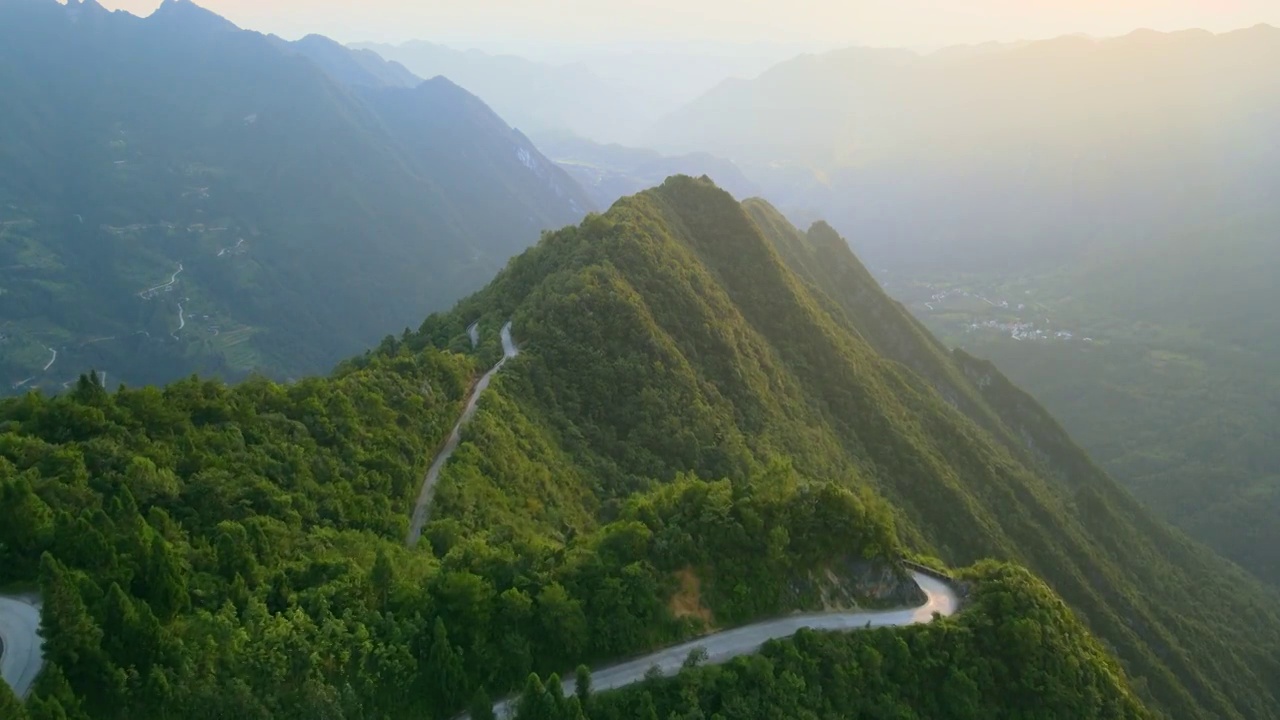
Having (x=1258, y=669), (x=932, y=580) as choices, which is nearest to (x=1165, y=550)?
(x=1258, y=669)

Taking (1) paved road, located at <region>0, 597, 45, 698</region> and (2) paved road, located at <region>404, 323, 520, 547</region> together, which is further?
(2) paved road, located at <region>404, 323, 520, 547</region>

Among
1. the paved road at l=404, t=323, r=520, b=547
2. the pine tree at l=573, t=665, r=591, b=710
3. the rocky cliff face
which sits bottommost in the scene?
the rocky cliff face

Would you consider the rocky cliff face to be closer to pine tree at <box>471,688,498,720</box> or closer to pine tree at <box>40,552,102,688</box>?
pine tree at <box>471,688,498,720</box>

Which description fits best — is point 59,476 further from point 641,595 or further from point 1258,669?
point 1258,669

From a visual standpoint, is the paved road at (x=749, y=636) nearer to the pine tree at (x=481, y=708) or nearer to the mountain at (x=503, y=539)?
the mountain at (x=503, y=539)

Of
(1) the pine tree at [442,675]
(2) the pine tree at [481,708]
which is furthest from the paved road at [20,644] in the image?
(2) the pine tree at [481,708]

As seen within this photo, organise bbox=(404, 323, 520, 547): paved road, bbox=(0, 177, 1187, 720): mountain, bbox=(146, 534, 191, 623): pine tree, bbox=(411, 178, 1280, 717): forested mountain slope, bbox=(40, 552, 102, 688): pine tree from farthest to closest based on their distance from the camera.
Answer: bbox=(411, 178, 1280, 717): forested mountain slope → bbox=(404, 323, 520, 547): paved road → bbox=(0, 177, 1187, 720): mountain → bbox=(146, 534, 191, 623): pine tree → bbox=(40, 552, 102, 688): pine tree

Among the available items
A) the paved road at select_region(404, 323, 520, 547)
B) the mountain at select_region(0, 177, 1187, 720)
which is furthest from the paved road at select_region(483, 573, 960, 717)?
the paved road at select_region(404, 323, 520, 547)
